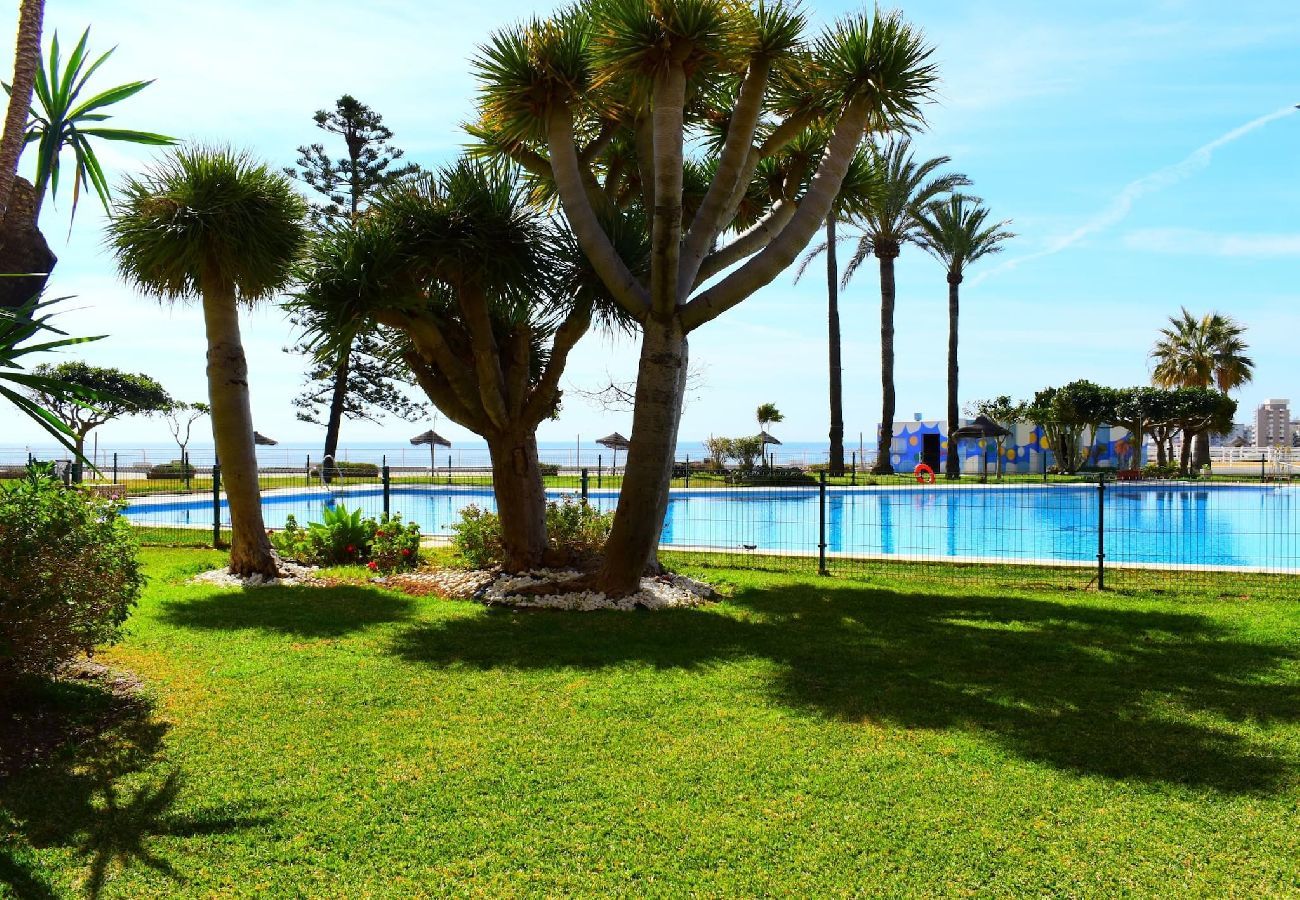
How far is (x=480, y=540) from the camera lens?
12.4 metres

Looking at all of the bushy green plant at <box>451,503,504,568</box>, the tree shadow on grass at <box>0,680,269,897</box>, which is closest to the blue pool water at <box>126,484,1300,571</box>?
the bushy green plant at <box>451,503,504,568</box>

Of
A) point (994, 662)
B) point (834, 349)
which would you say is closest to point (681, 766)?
point (994, 662)

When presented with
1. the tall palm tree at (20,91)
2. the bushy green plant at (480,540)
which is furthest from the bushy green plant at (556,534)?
the tall palm tree at (20,91)

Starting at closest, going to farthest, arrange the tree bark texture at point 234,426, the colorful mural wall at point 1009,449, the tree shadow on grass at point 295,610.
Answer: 1. the tree shadow on grass at point 295,610
2. the tree bark texture at point 234,426
3. the colorful mural wall at point 1009,449

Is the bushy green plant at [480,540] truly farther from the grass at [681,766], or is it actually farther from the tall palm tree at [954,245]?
the tall palm tree at [954,245]

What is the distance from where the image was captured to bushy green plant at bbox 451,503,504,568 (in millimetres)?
12227

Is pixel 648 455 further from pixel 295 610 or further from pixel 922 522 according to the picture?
pixel 922 522

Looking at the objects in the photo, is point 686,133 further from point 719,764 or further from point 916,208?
point 916,208

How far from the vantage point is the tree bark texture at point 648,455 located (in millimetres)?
9805

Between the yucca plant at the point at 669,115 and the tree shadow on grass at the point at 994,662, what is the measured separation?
196 cm

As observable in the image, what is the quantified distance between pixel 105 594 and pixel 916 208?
112ft

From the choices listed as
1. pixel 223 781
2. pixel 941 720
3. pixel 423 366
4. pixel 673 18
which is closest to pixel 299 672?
pixel 223 781

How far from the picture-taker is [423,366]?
11922 millimetres

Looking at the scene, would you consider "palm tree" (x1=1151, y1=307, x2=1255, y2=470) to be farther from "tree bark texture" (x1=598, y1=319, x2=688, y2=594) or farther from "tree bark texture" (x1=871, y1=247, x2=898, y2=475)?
"tree bark texture" (x1=598, y1=319, x2=688, y2=594)
